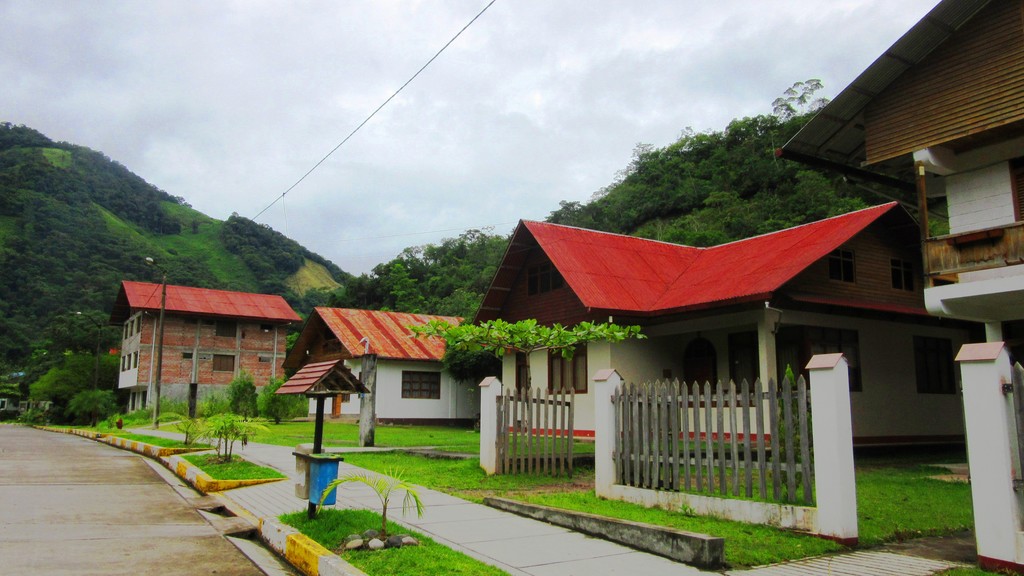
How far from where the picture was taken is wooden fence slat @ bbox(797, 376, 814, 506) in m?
7.22

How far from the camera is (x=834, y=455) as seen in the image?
6.96m

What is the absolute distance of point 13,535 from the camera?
7777 mm

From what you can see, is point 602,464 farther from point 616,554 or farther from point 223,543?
point 223,543

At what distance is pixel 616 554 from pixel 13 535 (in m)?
6.33

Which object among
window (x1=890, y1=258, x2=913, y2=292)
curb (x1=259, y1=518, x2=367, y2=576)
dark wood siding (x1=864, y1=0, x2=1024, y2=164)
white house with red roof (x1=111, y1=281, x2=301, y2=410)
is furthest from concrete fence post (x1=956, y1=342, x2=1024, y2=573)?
white house with red roof (x1=111, y1=281, x2=301, y2=410)

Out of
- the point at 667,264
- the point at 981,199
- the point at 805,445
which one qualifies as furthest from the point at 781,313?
the point at 805,445

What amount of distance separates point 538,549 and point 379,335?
26725 mm

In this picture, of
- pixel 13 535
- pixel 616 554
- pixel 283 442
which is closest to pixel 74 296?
pixel 283 442

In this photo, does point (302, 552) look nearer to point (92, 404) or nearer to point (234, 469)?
point (234, 469)

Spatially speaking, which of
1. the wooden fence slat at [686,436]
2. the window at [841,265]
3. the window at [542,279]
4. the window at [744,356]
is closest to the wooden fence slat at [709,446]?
the wooden fence slat at [686,436]

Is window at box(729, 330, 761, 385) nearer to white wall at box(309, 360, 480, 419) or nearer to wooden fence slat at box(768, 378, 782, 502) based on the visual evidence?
wooden fence slat at box(768, 378, 782, 502)

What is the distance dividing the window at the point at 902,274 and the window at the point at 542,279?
8.95m

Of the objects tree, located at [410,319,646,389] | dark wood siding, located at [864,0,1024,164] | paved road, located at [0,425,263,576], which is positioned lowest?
paved road, located at [0,425,263,576]

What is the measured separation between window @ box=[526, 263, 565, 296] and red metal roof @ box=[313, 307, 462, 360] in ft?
26.6
